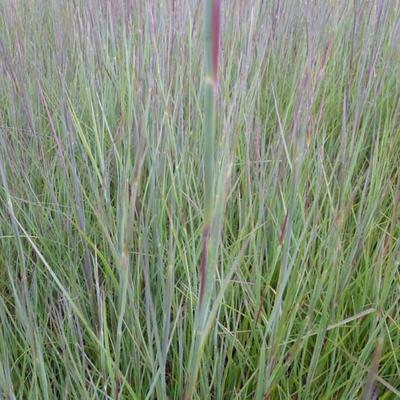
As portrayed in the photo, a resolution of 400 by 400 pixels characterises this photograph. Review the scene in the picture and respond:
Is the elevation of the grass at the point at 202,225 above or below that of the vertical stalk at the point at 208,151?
below

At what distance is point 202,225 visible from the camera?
0.74 metres

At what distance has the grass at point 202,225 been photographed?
556 mm

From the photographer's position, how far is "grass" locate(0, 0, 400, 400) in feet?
1.82

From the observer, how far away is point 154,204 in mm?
746

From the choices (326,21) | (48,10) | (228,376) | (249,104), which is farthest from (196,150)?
(48,10)

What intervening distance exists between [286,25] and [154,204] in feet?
2.48

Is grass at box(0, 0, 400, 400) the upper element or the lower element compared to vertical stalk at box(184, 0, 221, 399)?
lower

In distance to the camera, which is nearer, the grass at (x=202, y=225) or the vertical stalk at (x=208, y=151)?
the vertical stalk at (x=208, y=151)

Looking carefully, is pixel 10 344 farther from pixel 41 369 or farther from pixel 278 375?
pixel 278 375

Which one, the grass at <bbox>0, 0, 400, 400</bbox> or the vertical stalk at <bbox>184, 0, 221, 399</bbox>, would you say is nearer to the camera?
the vertical stalk at <bbox>184, 0, 221, 399</bbox>

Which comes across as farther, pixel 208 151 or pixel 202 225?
pixel 202 225

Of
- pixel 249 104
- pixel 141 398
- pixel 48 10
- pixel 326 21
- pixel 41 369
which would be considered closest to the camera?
pixel 41 369

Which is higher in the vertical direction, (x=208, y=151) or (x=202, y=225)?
(x=208, y=151)

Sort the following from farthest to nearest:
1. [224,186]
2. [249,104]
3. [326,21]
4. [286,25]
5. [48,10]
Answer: [48,10] < [286,25] < [326,21] < [249,104] < [224,186]
